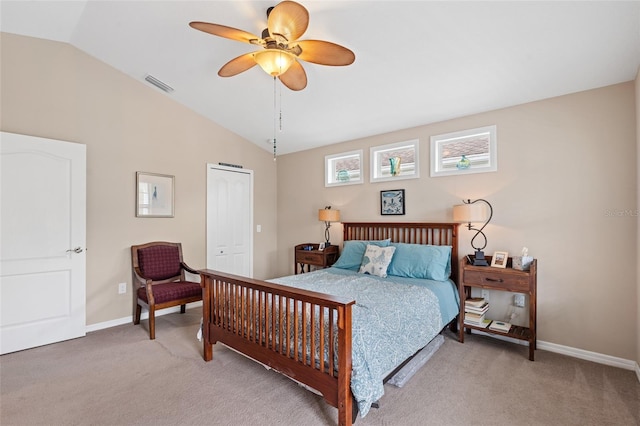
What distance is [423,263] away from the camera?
3449 millimetres

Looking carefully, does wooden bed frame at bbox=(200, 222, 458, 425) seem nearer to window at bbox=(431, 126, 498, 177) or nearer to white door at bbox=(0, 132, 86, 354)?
white door at bbox=(0, 132, 86, 354)

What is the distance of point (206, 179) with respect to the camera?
15.6 feet

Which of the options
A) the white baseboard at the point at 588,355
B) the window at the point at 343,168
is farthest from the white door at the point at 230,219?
the white baseboard at the point at 588,355

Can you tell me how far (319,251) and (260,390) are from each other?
248 centimetres

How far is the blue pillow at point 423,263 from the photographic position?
11.1 feet

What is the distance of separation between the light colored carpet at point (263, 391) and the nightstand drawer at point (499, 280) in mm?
646

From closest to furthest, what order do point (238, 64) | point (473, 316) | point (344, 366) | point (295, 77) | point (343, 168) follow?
point (344, 366), point (238, 64), point (295, 77), point (473, 316), point (343, 168)

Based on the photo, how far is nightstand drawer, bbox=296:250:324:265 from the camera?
4656 millimetres

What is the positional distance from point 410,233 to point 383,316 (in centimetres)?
197

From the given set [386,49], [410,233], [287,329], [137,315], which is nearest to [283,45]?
[386,49]

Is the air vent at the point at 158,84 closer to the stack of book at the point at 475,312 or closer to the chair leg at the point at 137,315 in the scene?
the chair leg at the point at 137,315

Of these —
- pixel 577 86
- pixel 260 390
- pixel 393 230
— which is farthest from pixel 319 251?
pixel 577 86

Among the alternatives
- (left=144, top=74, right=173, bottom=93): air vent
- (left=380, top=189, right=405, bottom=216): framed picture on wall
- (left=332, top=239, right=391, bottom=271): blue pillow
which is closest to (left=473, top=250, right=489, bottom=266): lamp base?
(left=332, top=239, right=391, bottom=271): blue pillow

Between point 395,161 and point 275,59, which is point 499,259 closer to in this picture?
point 395,161
